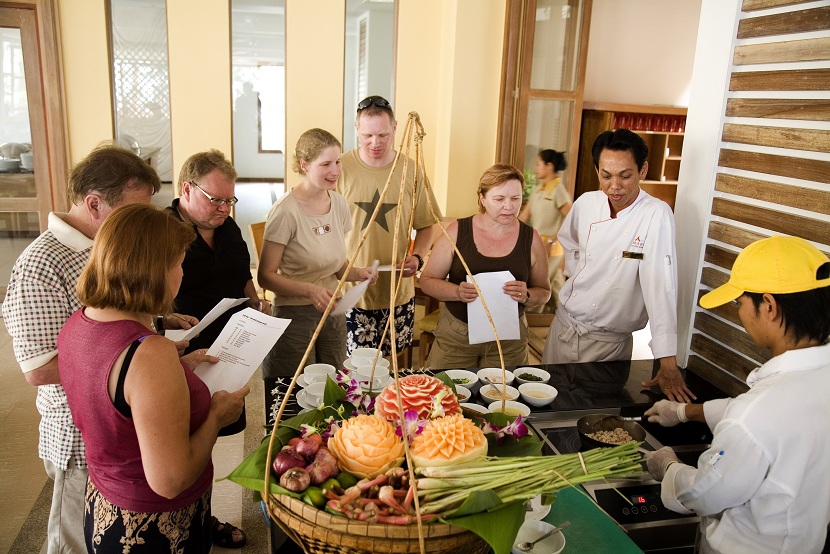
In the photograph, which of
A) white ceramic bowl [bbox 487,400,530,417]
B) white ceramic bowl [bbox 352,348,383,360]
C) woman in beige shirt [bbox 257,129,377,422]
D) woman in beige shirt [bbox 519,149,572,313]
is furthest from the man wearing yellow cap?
woman in beige shirt [bbox 519,149,572,313]

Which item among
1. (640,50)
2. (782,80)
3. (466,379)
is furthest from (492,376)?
(640,50)

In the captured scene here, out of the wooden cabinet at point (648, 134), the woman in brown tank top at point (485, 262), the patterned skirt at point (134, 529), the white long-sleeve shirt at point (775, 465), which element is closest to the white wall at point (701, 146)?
the woman in brown tank top at point (485, 262)

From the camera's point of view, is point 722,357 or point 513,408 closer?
point 513,408

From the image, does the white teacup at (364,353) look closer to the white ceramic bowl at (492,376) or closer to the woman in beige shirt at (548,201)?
the white ceramic bowl at (492,376)

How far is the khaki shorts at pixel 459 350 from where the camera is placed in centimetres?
273

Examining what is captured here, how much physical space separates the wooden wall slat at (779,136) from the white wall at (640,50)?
3.92m

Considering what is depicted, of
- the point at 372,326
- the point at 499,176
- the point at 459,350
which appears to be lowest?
the point at 372,326

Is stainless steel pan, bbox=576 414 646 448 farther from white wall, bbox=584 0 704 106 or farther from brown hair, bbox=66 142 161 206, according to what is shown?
white wall, bbox=584 0 704 106

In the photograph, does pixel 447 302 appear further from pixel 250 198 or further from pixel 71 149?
pixel 71 149

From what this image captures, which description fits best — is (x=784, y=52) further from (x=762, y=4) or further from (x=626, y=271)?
(x=626, y=271)

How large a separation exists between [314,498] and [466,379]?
3.95 feet

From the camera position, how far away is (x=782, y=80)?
2.08 meters

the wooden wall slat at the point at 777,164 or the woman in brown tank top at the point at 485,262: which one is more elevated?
the wooden wall slat at the point at 777,164

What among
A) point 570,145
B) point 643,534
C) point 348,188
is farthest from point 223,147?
point 643,534
